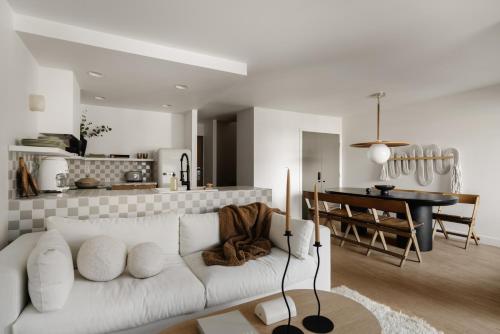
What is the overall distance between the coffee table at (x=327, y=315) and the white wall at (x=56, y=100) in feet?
8.46

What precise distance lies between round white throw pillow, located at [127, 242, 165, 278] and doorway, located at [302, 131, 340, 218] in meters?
4.45

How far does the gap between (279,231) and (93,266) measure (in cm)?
147

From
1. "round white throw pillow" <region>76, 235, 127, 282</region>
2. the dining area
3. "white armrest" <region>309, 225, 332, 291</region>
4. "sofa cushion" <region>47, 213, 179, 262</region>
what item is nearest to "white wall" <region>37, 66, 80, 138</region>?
"sofa cushion" <region>47, 213, 179, 262</region>

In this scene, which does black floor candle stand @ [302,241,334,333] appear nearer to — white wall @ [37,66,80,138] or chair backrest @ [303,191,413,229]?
chair backrest @ [303,191,413,229]

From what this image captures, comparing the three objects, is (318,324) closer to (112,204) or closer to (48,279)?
(48,279)

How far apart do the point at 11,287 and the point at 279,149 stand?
488 centimetres

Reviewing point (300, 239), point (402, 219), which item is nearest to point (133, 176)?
point (300, 239)

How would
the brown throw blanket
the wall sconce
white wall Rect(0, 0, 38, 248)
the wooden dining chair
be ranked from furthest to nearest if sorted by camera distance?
the wooden dining chair, the wall sconce, the brown throw blanket, white wall Rect(0, 0, 38, 248)

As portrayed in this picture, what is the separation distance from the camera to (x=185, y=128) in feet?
17.1

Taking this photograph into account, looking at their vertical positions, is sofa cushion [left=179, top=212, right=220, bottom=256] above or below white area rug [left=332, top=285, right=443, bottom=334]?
above

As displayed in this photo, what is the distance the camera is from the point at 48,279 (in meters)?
1.39

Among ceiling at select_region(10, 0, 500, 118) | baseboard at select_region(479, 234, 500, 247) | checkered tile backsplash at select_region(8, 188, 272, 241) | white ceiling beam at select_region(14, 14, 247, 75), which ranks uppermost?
ceiling at select_region(10, 0, 500, 118)

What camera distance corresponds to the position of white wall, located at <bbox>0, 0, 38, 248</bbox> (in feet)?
6.13

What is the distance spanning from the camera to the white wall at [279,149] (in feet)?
18.1
